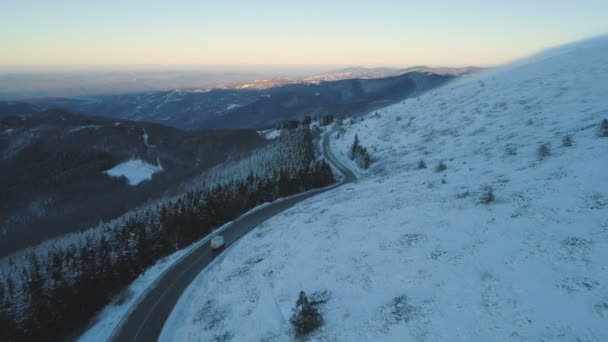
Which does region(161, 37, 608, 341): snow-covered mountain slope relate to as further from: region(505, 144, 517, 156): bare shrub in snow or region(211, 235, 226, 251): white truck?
region(211, 235, 226, 251): white truck

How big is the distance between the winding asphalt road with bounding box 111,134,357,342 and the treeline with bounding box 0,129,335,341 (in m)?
3.52

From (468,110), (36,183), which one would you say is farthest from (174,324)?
(36,183)

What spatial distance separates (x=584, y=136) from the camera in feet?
134

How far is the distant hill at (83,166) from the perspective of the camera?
9569cm

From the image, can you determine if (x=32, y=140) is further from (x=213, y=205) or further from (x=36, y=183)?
(x=213, y=205)

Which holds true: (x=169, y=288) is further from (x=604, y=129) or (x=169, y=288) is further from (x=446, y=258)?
(x=604, y=129)

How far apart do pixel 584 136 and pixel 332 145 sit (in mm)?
66996

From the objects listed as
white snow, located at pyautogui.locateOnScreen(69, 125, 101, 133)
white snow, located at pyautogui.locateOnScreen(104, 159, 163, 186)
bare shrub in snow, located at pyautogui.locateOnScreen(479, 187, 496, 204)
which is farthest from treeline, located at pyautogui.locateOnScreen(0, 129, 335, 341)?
white snow, located at pyautogui.locateOnScreen(69, 125, 101, 133)

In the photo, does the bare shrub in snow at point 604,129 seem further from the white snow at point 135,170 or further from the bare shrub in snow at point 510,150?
the white snow at point 135,170

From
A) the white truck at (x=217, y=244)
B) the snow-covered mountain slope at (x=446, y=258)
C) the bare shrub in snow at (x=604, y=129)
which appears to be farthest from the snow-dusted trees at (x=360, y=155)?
the bare shrub in snow at (x=604, y=129)

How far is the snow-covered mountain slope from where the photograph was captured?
17.9 meters

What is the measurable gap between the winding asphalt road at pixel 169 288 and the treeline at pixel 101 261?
11.6ft

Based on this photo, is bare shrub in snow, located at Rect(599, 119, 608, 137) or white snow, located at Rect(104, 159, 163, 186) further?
white snow, located at Rect(104, 159, 163, 186)

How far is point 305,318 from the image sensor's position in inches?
919
